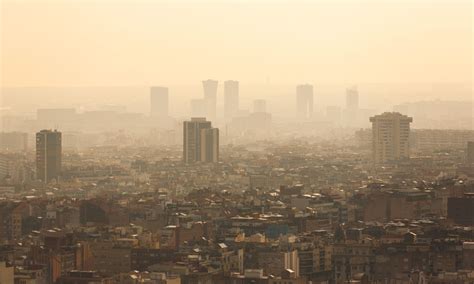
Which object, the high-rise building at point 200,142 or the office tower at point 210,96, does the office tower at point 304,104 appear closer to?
the office tower at point 210,96

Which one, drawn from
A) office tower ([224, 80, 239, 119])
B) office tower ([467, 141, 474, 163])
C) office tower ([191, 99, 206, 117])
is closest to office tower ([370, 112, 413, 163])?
office tower ([467, 141, 474, 163])

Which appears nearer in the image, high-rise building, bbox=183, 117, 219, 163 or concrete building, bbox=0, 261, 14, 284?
concrete building, bbox=0, 261, 14, 284

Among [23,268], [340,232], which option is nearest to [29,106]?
[340,232]

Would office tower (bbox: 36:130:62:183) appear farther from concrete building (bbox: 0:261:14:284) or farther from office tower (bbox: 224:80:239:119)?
concrete building (bbox: 0:261:14:284)

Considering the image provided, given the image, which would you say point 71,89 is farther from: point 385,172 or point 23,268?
point 23,268

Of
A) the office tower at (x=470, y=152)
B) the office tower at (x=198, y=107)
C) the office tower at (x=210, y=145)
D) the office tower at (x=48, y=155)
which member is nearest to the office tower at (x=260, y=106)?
the office tower at (x=198, y=107)

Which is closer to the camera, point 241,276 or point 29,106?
point 241,276
